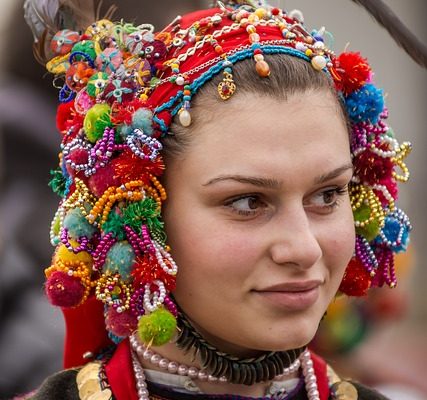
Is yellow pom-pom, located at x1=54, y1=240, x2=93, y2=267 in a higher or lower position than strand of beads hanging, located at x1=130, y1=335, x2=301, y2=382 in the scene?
higher

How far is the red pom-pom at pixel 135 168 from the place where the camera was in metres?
1.78

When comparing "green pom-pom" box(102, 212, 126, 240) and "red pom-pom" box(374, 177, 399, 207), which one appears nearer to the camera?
"green pom-pom" box(102, 212, 126, 240)

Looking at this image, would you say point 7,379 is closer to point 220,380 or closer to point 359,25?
point 220,380

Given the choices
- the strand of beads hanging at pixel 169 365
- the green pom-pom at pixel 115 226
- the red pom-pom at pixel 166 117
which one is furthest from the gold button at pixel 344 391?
the red pom-pom at pixel 166 117

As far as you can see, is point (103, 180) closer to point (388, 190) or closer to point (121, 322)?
point (121, 322)

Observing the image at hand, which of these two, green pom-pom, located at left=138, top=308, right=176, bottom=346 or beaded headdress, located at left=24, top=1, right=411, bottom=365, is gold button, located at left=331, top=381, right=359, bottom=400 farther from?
green pom-pom, located at left=138, top=308, right=176, bottom=346

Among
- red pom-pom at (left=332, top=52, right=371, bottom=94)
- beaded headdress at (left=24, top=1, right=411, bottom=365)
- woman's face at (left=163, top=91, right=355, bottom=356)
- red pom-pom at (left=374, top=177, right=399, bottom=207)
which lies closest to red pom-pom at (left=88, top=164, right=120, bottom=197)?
beaded headdress at (left=24, top=1, right=411, bottom=365)

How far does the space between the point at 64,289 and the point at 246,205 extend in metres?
0.44

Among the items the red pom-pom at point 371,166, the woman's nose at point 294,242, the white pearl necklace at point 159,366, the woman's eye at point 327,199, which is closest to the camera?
the woman's nose at point 294,242

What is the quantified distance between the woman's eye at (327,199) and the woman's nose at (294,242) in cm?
7

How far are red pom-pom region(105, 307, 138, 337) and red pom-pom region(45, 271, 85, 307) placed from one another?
0.08 m

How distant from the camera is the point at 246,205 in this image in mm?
1746

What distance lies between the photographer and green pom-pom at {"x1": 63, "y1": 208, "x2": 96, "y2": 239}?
182 cm

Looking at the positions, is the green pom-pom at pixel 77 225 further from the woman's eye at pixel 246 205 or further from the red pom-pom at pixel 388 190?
the red pom-pom at pixel 388 190
